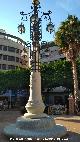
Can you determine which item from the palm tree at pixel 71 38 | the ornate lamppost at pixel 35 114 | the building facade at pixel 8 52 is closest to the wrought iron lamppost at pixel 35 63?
the ornate lamppost at pixel 35 114

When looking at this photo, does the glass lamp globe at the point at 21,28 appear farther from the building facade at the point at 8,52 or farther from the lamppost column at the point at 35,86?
the building facade at the point at 8,52

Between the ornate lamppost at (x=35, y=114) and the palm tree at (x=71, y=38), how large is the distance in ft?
49.9

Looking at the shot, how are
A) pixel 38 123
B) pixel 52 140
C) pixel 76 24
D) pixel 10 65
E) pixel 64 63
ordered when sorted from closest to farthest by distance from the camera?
pixel 52 140 < pixel 38 123 < pixel 76 24 < pixel 64 63 < pixel 10 65

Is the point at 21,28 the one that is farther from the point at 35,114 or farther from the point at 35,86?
the point at 35,114

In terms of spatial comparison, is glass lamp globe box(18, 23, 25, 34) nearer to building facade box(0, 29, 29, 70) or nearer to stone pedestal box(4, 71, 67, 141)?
stone pedestal box(4, 71, 67, 141)

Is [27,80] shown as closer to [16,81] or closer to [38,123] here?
[16,81]

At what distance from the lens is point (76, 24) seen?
33656 mm

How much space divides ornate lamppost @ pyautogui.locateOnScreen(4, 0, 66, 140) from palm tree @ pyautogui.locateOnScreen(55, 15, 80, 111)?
1522 centimetres

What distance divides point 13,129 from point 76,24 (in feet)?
64.6

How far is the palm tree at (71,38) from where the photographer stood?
3359 centimetres

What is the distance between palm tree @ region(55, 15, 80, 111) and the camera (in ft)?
110

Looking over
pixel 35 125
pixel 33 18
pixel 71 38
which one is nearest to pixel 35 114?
pixel 35 125

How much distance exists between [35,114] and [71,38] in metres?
17.9

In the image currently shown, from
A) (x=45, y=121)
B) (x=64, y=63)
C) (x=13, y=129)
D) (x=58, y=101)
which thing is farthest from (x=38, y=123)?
(x=58, y=101)
